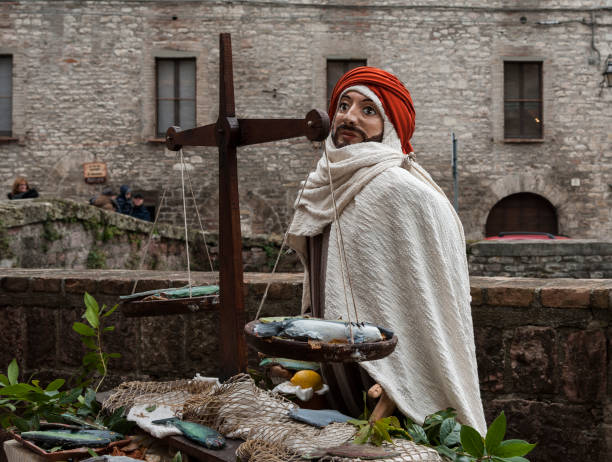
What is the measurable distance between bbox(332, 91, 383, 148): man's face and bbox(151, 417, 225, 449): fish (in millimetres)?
970

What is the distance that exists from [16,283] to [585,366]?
2.94 meters

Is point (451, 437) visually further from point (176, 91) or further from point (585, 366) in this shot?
point (176, 91)

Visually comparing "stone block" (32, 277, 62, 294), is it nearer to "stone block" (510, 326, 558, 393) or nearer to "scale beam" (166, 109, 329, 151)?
"scale beam" (166, 109, 329, 151)

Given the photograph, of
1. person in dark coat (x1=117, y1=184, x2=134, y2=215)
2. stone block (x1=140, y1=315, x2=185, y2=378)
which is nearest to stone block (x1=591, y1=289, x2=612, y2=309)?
stone block (x1=140, y1=315, x2=185, y2=378)

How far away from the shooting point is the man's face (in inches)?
83.6

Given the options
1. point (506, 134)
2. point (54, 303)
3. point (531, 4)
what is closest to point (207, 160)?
point (506, 134)

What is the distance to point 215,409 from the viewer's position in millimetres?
1938

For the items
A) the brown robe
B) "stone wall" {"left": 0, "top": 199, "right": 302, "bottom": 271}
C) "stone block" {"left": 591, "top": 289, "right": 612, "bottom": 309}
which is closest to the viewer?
the brown robe

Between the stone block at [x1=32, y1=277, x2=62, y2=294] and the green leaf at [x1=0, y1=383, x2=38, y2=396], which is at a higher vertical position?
the stone block at [x1=32, y1=277, x2=62, y2=294]

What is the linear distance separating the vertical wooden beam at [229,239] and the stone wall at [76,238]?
340cm

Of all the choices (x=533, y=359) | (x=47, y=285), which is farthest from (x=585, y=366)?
(x=47, y=285)

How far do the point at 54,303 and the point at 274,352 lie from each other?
2.37 metres

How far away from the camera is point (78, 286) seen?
356 cm

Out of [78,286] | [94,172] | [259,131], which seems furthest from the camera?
[94,172]
